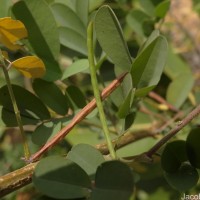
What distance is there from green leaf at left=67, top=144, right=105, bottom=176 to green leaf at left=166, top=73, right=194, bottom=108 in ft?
1.69

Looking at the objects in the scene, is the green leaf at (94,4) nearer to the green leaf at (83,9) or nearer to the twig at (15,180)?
the green leaf at (83,9)

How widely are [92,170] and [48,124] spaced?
0.18 m

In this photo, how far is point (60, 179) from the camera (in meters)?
0.47

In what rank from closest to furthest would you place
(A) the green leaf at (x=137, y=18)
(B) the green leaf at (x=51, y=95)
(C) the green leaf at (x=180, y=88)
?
(B) the green leaf at (x=51, y=95)
(A) the green leaf at (x=137, y=18)
(C) the green leaf at (x=180, y=88)

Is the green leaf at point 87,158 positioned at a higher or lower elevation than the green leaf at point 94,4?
lower

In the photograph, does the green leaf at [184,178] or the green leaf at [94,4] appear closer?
the green leaf at [184,178]

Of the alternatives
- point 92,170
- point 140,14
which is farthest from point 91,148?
point 140,14

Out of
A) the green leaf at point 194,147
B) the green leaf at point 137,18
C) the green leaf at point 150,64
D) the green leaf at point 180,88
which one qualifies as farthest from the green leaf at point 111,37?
the green leaf at point 180,88

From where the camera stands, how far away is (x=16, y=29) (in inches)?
22.4

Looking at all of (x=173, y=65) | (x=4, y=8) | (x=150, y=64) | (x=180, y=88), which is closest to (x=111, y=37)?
(x=150, y=64)

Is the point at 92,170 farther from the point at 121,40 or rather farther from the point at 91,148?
the point at 121,40

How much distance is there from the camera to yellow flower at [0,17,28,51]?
0.55 meters

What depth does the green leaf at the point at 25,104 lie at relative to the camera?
2.03 feet

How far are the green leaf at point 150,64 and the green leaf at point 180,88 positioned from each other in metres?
0.40
